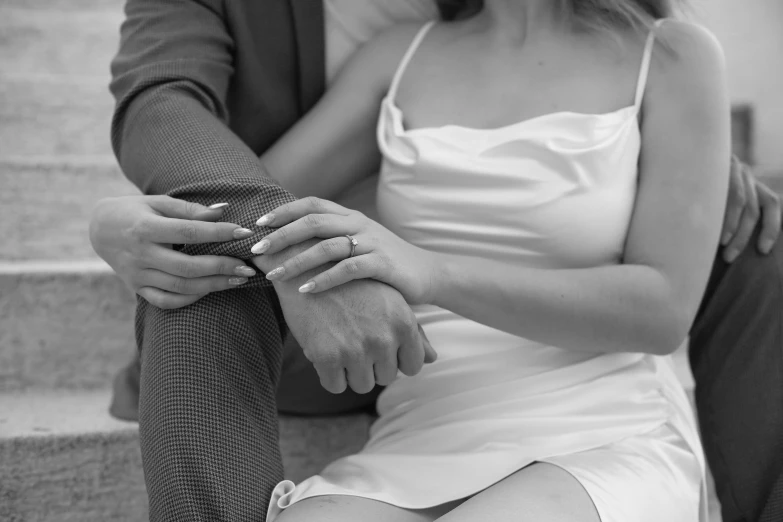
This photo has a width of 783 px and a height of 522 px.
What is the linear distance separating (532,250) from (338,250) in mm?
337

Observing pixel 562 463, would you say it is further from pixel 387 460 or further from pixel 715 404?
pixel 715 404

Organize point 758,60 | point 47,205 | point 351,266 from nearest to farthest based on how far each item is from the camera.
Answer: point 351,266 → point 47,205 → point 758,60

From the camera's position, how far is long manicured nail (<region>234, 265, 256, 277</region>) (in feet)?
2.80

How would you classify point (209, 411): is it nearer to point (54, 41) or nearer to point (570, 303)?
point (570, 303)

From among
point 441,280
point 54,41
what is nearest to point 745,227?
point 441,280

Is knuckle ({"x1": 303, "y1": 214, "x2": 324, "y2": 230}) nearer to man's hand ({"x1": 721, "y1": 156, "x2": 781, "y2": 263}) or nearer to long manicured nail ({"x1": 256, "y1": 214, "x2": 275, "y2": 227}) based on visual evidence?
long manicured nail ({"x1": 256, "y1": 214, "x2": 275, "y2": 227})

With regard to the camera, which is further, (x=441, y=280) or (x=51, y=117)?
(x=51, y=117)

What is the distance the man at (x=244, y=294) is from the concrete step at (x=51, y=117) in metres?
1.01

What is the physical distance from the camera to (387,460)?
3.14 ft

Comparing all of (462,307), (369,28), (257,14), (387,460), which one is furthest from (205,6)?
(387,460)

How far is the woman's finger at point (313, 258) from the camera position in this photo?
0.81m

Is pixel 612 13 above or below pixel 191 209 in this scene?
above

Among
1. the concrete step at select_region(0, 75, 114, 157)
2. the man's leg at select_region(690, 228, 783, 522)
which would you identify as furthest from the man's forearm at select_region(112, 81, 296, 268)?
the concrete step at select_region(0, 75, 114, 157)

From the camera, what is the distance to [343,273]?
802mm
